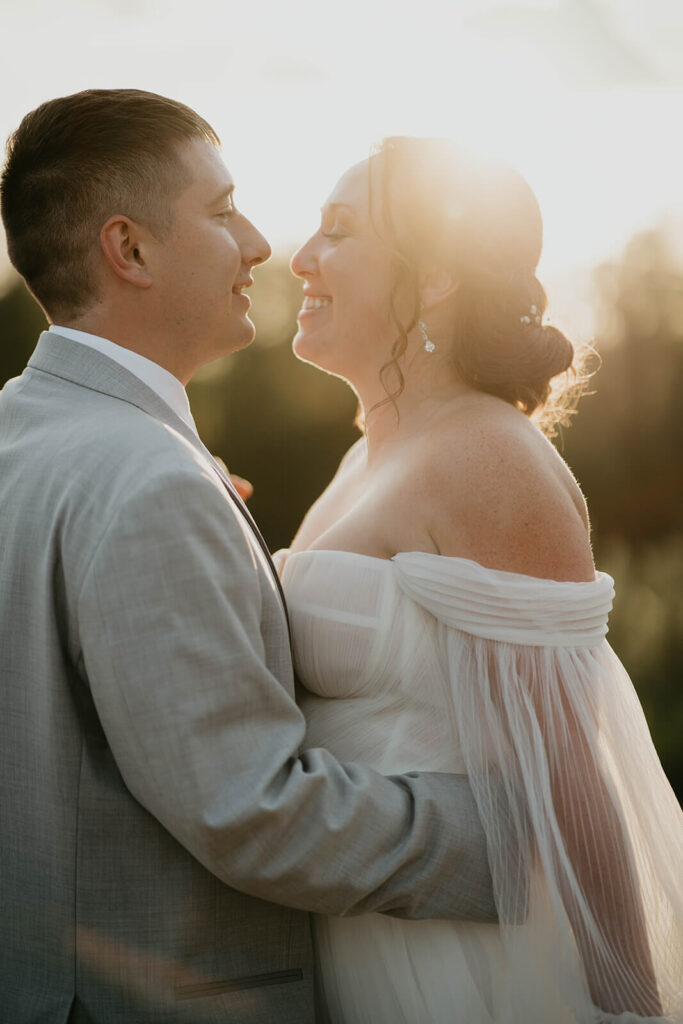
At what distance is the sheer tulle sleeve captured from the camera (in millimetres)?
2324

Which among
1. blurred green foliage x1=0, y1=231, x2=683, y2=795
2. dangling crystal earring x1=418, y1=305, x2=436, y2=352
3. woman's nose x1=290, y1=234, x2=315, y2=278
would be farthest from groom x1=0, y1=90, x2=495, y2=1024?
blurred green foliage x1=0, y1=231, x2=683, y2=795

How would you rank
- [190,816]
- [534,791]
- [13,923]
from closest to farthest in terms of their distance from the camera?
[190,816] < [13,923] < [534,791]

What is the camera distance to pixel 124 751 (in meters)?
1.99

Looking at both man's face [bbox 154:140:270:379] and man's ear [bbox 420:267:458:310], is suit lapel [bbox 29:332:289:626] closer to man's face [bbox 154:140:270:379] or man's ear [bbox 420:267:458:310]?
man's face [bbox 154:140:270:379]

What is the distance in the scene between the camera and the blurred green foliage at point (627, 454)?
785 cm

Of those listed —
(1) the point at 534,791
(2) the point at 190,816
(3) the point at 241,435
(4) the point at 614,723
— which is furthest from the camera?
(3) the point at 241,435

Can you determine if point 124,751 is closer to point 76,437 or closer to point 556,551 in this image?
point 76,437

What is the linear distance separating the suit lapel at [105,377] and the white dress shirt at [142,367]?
0.08 ft

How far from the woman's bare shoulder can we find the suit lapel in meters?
0.54

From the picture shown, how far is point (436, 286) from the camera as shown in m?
3.11

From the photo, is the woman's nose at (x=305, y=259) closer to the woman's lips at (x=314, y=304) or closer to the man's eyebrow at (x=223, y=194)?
the woman's lips at (x=314, y=304)

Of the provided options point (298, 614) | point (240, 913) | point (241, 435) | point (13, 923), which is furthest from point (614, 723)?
point (241, 435)

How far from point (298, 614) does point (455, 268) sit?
118cm

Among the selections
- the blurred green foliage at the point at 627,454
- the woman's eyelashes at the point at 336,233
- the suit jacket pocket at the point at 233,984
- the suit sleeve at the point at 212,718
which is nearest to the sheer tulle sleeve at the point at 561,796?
the suit sleeve at the point at 212,718
